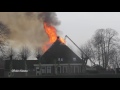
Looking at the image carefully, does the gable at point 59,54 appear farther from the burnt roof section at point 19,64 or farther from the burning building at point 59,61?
the burnt roof section at point 19,64

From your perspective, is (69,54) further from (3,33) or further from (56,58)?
(3,33)

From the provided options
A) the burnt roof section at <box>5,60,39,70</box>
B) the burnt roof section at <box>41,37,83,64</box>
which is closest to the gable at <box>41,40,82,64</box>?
the burnt roof section at <box>41,37,83,64</box>

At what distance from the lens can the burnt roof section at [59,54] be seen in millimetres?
75562

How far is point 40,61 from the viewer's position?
73812mm

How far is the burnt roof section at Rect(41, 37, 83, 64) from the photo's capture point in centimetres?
7556

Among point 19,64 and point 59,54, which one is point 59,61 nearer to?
point 59,54

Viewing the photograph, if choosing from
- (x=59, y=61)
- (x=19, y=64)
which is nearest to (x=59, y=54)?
(x=59, y=61)

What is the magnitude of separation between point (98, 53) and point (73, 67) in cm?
841

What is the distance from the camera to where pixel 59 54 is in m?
77.0

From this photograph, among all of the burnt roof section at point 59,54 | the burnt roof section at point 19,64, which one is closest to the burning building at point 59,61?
the burnt roof section at point 59,54

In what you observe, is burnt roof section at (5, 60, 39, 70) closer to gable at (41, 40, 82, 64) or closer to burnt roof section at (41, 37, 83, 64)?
gable at (41, 40, 82, 64)
